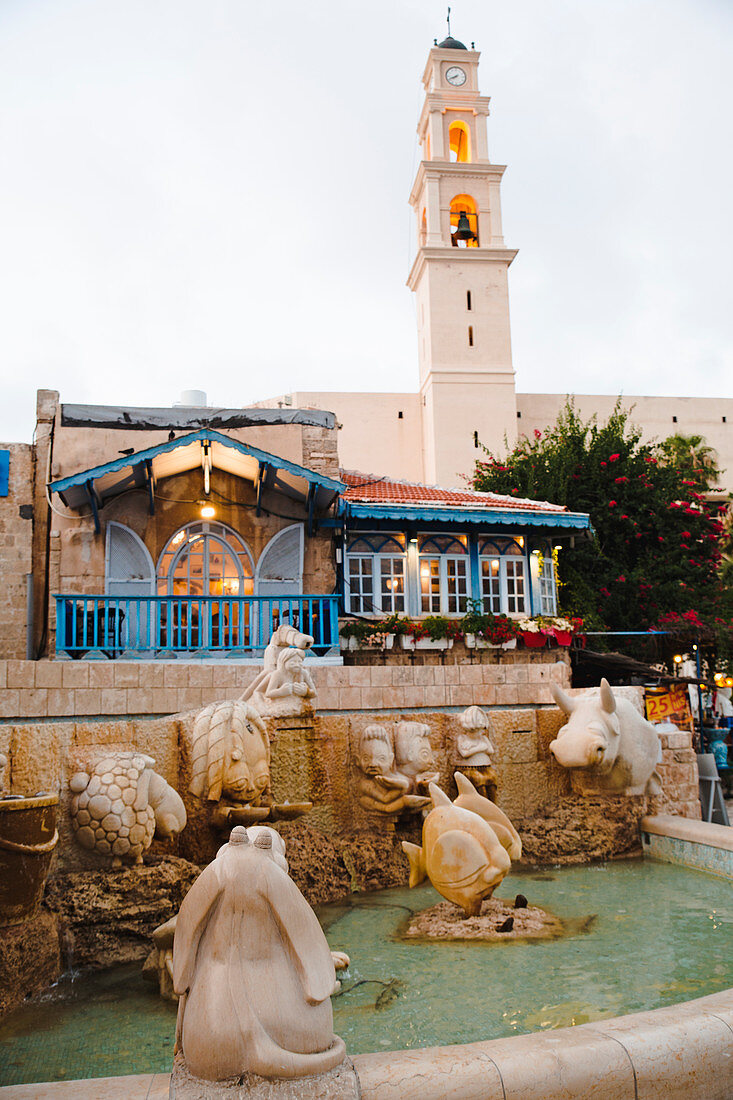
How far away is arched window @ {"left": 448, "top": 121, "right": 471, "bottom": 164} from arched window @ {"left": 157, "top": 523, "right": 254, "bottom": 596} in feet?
82.0

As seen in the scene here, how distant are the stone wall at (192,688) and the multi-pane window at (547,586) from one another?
6541mm

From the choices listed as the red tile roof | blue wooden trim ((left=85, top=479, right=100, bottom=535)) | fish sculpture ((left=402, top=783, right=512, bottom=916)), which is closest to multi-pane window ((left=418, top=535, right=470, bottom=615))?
the red tile roof

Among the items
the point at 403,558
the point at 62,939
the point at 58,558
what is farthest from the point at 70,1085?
the point at 403,558

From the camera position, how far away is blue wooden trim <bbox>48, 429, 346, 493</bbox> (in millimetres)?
12555

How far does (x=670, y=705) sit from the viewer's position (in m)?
16.1

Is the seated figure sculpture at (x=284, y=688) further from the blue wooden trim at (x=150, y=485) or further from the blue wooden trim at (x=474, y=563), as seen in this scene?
the blue wooden trim at (x=474, y=563)

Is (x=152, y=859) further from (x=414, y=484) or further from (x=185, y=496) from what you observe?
(x=414, y=484)

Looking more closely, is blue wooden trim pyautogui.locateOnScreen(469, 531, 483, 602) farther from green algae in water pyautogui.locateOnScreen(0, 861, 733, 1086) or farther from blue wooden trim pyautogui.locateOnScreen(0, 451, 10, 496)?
green algae in water pyautogui.locateOnScreen(0, 861, 733, 1086)

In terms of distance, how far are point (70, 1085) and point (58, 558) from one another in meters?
11.7

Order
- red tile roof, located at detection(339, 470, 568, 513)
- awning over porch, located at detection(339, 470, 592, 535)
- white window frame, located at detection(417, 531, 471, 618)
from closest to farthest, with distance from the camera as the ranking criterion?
awning over porch, located at detection(339, 470, 592, 535)
red tile roof, located at detection(339, 470, 568, 513)
white window frame, located at detection(417, 531, 471, 618)

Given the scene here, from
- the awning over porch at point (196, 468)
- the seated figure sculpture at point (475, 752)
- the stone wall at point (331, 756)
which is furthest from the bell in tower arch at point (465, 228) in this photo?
the seated figure sculpture at point (475, 752)

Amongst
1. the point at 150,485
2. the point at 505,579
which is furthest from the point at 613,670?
the point at 150,485

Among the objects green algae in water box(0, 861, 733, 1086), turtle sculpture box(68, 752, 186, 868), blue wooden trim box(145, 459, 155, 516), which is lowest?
green algae in water box(0, 861, 733, 1086)

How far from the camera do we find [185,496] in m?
14.5
